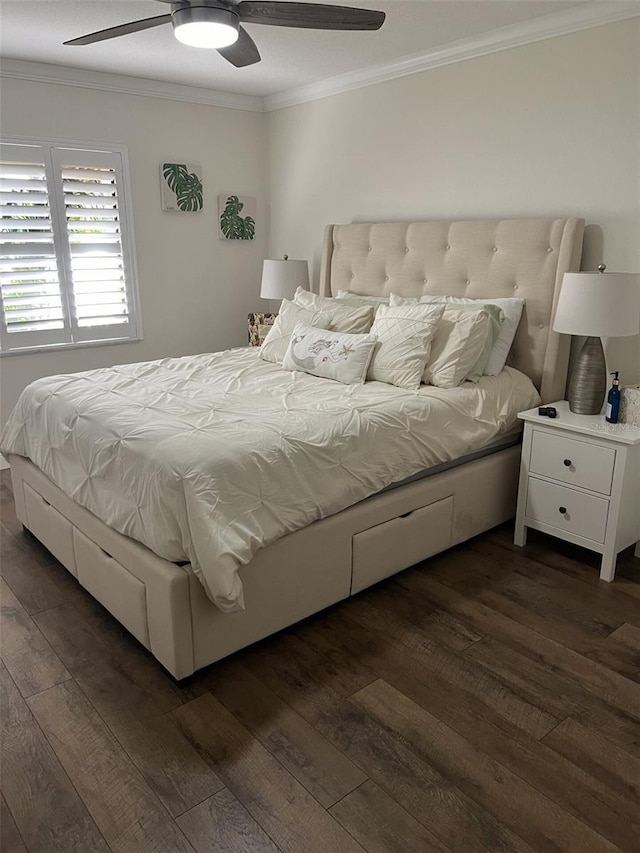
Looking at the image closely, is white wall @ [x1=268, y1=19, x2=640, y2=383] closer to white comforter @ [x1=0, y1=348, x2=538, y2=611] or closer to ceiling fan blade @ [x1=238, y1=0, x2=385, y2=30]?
white comforter @ [x1=0, y1=348, x2=538, y2=611]

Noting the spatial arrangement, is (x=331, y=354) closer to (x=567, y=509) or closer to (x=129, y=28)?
(x=567, y=509)

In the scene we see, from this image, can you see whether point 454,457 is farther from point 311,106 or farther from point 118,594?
point 311,106

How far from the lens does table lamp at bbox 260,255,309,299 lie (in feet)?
14.2

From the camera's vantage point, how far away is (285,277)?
4344 mm

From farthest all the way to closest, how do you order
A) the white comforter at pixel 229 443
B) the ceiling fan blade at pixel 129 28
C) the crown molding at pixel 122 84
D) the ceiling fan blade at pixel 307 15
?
1. the crown molding at pixel 122 84
2. the ceiling fan blade at pixel 129 28
3. the ceiling fan blade at pixel 307 15
4. the white comforter at pixel 229 443

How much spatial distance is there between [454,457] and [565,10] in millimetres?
2125

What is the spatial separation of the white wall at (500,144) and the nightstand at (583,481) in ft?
1.75

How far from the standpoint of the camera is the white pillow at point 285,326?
11.4 ft

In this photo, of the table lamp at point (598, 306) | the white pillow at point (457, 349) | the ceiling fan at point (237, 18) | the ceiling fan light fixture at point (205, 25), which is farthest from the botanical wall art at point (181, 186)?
the table lamp at point (598, 306)

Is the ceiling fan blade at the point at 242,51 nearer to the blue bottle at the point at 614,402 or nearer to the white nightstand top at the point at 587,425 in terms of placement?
the white nightstand top at the point at 587,425

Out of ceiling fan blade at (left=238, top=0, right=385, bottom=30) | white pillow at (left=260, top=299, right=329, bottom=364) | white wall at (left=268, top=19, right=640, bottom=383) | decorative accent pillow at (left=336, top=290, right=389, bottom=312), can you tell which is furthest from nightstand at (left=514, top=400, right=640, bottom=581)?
ceiling fan blade at (left=238, top=0, right=385, bottom=30)

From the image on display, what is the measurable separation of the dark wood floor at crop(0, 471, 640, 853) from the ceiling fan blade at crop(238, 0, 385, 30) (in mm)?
2166

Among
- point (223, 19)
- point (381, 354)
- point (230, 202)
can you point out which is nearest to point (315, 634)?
point (381, 354)

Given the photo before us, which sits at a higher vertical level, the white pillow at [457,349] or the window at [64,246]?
the window at [64,246]
